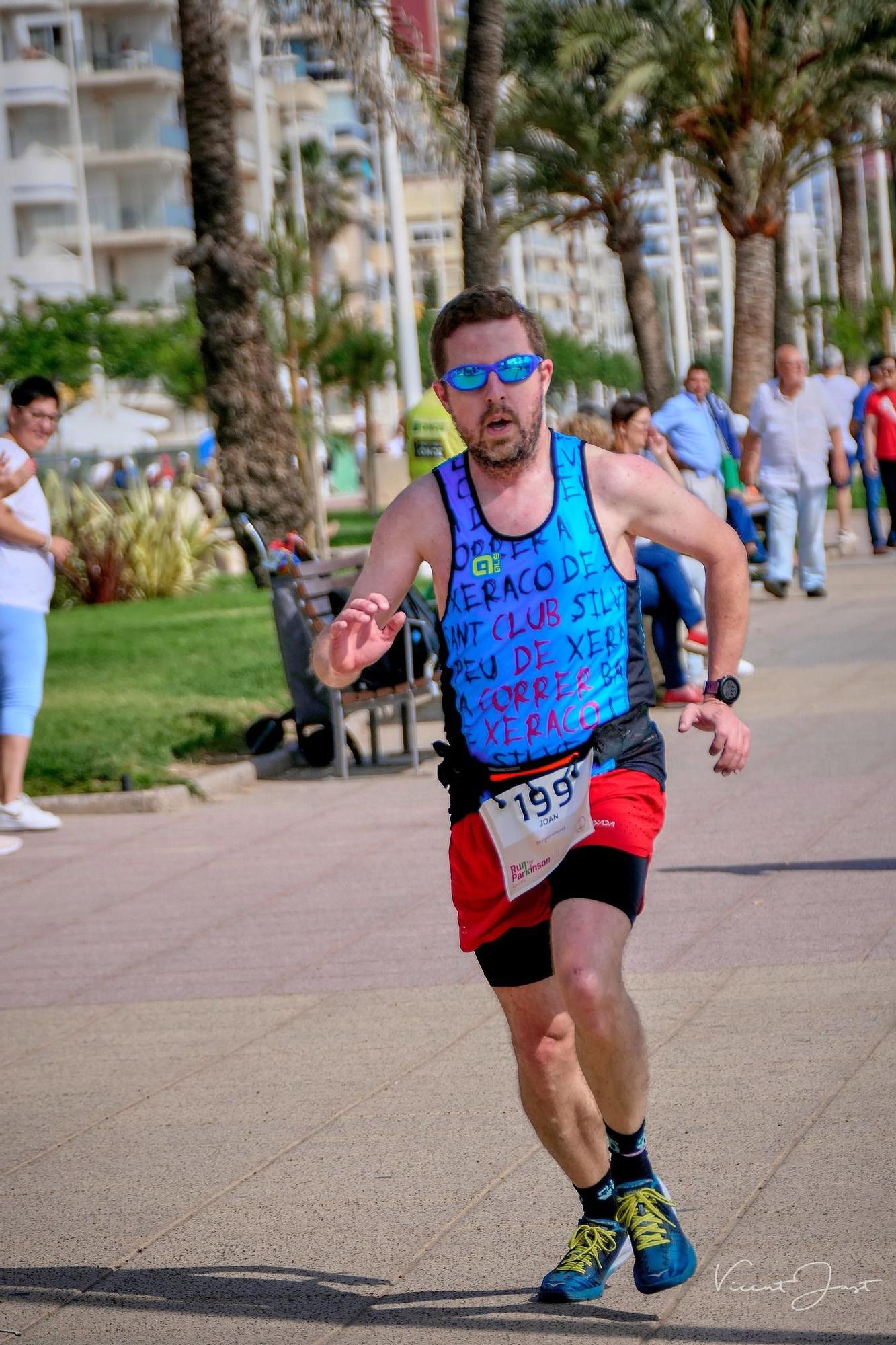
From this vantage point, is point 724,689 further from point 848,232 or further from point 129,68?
point 129,68

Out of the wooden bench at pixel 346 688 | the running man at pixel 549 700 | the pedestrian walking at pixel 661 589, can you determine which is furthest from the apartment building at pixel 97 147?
the running man at pixel 549 700

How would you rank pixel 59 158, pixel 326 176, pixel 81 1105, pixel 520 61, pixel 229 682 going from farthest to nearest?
pixel 326 176 → pixel 59 158 → pixel 520 61 → pixel 229 682 → pixel 81 1105

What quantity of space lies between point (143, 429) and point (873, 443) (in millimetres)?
35815

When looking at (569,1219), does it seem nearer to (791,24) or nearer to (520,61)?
(791,24)

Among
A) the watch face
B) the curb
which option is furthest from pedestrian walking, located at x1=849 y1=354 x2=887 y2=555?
the watch face

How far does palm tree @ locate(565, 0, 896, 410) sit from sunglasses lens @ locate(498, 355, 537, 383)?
22306mm

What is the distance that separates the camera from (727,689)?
391 cm

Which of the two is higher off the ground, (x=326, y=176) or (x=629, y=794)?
(x=326, y=176)

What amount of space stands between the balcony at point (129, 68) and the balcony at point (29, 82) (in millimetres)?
3358

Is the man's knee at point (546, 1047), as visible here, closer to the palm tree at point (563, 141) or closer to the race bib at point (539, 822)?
the race bib at point (539, 822)

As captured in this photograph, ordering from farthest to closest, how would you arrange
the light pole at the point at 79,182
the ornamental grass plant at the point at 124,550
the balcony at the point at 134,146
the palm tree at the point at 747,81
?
the balcony at the point at 134,146 < the light pole at the point at 79,182 < the palm tree at the point at 747,81 < the ornamental grass plant at the point at 124,550

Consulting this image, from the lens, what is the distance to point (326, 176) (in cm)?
10144

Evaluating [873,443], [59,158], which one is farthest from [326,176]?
[873,443]

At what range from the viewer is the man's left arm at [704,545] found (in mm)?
3910
